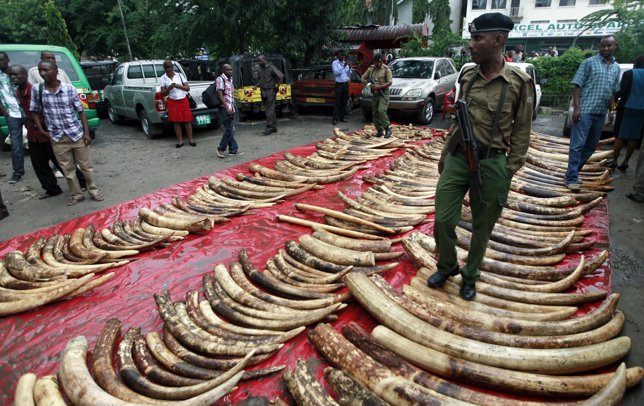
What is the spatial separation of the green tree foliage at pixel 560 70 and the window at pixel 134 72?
15.1m

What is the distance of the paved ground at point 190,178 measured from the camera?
341 centimetres

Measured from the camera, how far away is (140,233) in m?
4.24

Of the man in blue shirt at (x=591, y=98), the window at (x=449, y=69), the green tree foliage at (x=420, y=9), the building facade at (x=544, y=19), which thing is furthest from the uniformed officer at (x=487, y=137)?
the building facade at (x=544, y=19)

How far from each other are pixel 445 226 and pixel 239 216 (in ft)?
9.02

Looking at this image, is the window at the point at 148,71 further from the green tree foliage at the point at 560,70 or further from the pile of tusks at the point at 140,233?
the green tree foliage at the point at 560,70

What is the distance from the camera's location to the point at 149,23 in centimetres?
2000

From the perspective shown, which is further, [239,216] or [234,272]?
[239,216]

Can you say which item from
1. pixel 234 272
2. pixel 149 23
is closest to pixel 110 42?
pixel 149 23

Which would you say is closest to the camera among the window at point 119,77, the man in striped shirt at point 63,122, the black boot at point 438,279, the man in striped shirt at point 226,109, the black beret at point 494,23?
the black beret at point 494,23

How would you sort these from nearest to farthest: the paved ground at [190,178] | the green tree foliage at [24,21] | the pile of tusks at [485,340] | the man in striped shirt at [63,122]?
1. the pile of tusks at [485,340]
2. the paved ground at [190,178]
3. the man in striped shirt at [63,122]
4. the green tree foliage at [24,21]

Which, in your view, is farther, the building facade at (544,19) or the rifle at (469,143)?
the building facade at (544,19)

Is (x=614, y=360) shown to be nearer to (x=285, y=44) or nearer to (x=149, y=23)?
(x=285, y=44)

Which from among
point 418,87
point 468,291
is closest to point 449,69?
point 418,87

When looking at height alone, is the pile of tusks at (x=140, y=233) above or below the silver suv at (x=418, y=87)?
below
